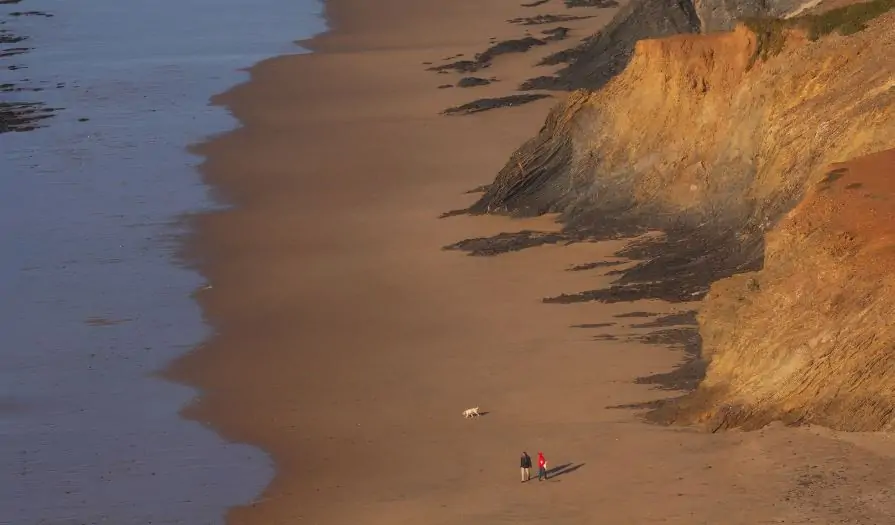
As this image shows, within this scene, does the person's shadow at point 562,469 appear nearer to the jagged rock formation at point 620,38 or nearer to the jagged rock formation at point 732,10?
the jagged rock formation at point 732,10

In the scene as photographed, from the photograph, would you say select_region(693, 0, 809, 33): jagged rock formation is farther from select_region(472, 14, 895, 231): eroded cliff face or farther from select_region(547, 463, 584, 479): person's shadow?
select_region(547, 463, 584, 479): person's shadow

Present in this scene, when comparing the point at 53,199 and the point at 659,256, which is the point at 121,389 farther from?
the point at 53,199

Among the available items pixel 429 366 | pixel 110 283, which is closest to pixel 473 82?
pixel 110 283

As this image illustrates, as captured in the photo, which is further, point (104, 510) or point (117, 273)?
point (117, 273)

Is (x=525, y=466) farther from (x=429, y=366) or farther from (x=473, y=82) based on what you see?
(x=473, y=82)

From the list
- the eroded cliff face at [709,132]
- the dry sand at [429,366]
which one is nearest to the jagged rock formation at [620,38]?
the dry sand at [429,366]

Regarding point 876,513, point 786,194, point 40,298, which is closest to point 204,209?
point 40,298
